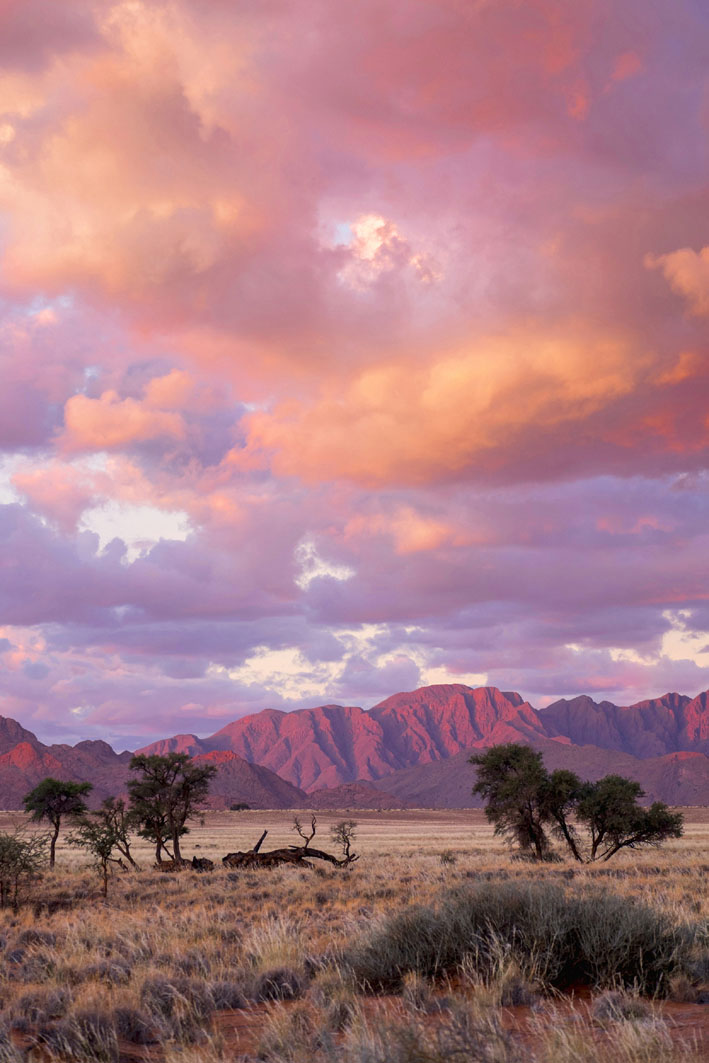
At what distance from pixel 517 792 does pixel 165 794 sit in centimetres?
2073

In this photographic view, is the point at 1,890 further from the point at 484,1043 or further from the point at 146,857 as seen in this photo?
the point at 146,857

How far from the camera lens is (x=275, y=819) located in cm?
15125

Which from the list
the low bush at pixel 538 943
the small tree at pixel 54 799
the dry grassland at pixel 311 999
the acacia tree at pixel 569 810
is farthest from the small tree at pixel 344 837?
the low bush at pixel 538 943

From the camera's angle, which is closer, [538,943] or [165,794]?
[538,943]

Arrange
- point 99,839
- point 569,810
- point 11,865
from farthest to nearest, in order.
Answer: point 569,810
point 99,839
point 11,865

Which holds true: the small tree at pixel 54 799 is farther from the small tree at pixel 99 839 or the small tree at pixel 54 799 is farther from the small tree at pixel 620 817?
the small tree at pixel 620 817

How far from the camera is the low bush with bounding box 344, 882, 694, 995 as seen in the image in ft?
35.0

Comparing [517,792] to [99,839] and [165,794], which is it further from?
[99,839]

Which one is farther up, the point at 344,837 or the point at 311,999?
the point at 311,999

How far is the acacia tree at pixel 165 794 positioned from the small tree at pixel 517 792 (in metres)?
16.8

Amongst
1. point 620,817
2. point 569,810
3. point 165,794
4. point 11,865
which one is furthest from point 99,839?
point 620,817

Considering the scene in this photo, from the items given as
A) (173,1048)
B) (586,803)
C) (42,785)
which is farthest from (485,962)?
(42,785)

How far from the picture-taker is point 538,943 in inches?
435

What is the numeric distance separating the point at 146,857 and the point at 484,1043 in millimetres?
60774
